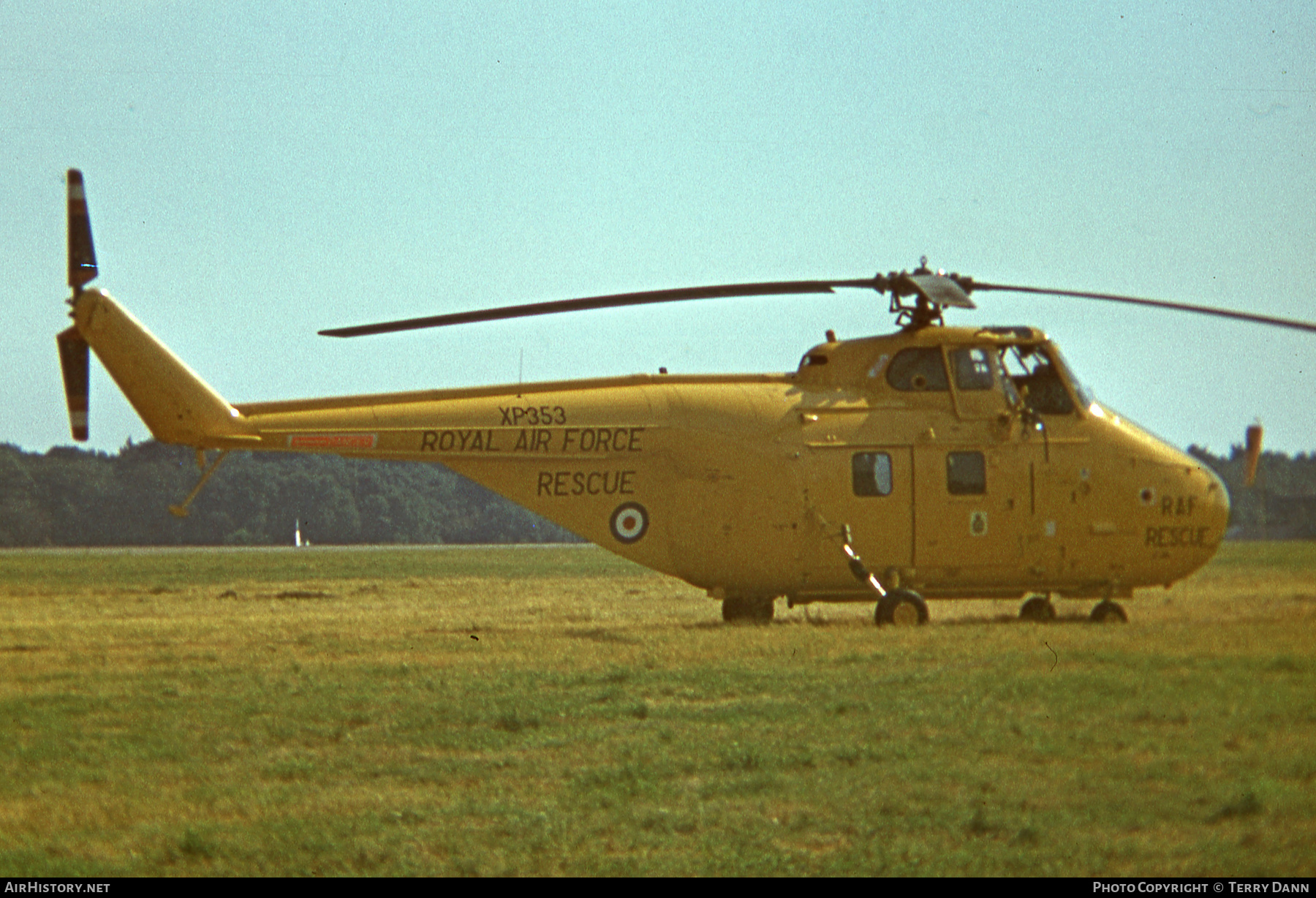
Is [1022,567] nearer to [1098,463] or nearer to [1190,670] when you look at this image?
[1098,463]

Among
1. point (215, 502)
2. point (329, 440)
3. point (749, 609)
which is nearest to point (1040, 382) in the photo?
point (749, 609)

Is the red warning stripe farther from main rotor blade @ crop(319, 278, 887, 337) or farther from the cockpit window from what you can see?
the cockpit window

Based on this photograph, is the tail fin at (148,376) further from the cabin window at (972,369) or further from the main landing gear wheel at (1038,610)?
the main landing gear wheel at (1038,610)

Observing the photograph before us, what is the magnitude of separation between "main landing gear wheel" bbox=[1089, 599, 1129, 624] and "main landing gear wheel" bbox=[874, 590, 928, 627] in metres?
2.59

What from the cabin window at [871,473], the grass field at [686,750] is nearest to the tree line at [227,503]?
the cabin window at [871,473]

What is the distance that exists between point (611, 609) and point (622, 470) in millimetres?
5237

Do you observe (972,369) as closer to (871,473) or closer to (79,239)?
(871,473)

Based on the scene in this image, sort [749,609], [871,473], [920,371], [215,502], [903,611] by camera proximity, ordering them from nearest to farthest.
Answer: [903,611]
[871,473]
[920,371]
[749,609]
[215,502]

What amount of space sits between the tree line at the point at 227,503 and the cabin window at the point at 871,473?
62536 millimetres

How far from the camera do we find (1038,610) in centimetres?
1980

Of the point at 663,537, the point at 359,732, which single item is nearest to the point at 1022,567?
the point at 663,537

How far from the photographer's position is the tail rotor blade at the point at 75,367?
63.5ft

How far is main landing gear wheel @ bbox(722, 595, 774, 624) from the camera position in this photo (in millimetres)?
20094

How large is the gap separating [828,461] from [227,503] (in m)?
80.1
